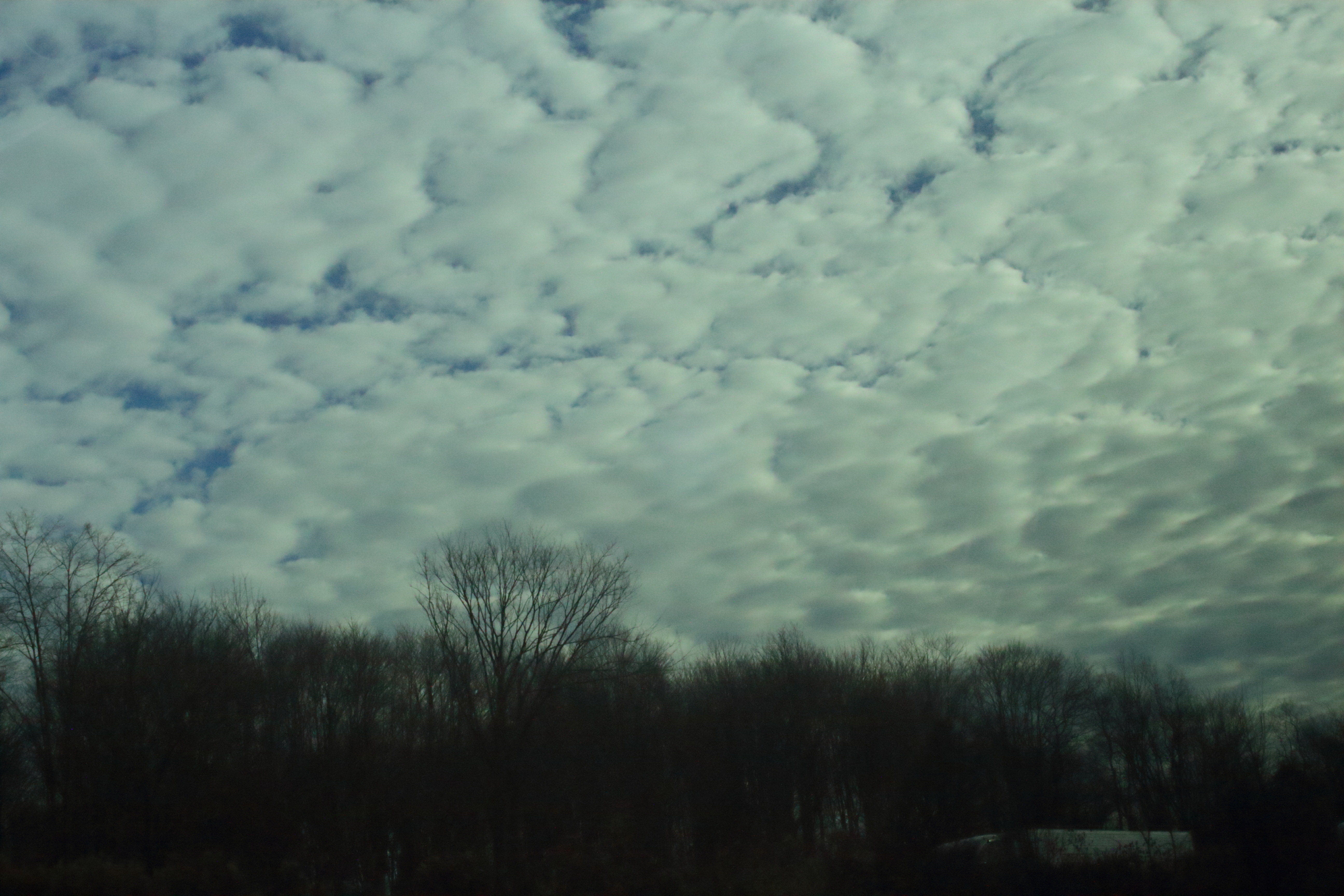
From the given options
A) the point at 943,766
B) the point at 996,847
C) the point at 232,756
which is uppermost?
the point at 232,756

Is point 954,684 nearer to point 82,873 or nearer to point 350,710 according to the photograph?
point 350,710

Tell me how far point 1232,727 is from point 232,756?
41559 mm

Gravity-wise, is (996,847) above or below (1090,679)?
below

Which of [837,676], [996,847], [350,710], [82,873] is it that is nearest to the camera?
[82,873]

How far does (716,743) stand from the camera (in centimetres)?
5534

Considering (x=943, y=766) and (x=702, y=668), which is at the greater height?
(x=702, y=668)

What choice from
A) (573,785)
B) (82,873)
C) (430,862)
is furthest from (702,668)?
(82,873)

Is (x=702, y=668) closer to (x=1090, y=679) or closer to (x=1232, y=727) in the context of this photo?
(x=1090, y=679)

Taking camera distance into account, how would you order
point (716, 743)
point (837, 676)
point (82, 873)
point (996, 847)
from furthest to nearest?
point (837, 676) → point (716, 743) → point (996, 847) → point (82, 873)

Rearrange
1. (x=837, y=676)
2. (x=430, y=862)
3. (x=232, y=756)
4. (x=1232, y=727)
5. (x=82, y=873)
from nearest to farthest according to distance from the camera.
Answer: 1. (x=82, y=873)
2. (x=430, y=862)
3. (x=1232, y=727)
4. (x=232, y=756)
5. (x=837, y=676)

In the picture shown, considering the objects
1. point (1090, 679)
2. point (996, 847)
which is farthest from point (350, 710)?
point (1090, 679)

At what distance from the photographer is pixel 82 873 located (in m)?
24.2

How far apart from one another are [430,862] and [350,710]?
14.7 metres

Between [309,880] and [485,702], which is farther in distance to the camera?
[485,702]
